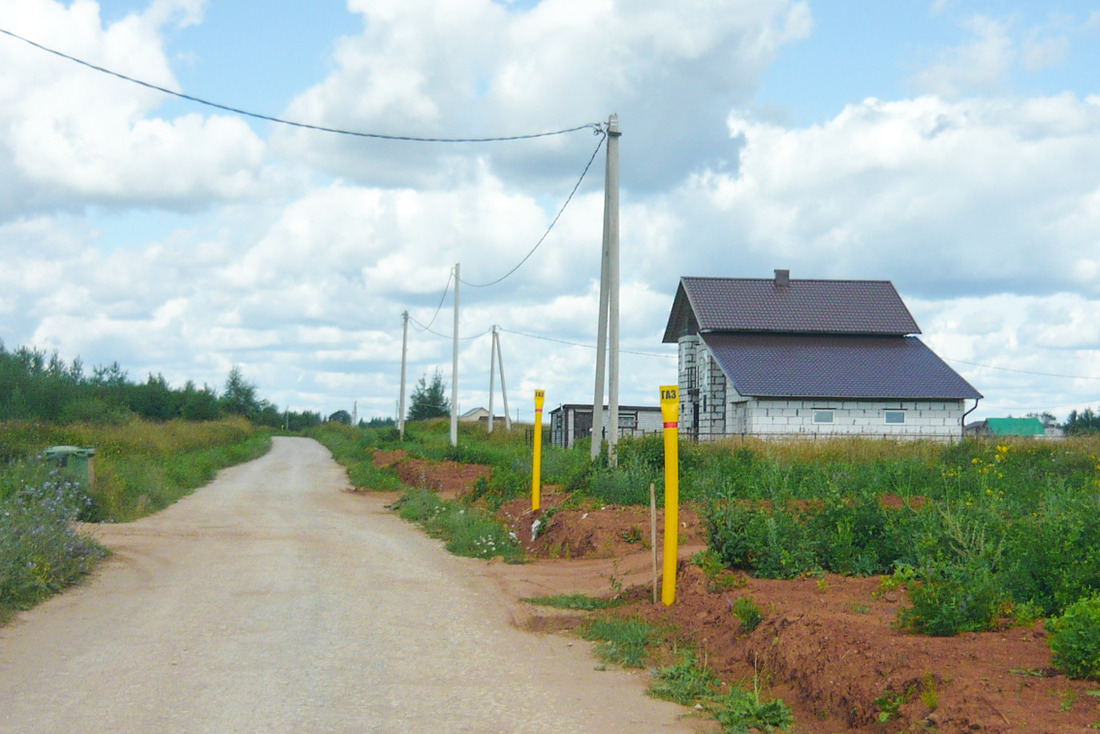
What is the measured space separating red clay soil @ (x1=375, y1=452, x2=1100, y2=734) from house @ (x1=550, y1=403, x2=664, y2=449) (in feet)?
123

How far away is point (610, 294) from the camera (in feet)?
62.7

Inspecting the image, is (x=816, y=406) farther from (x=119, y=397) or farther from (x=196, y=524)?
(x=119, y=397)

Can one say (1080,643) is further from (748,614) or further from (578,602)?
(578,602)

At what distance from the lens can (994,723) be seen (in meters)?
4.90

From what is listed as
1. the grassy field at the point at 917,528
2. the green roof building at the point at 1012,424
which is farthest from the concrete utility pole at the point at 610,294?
the green roof building at the point at 1012,424

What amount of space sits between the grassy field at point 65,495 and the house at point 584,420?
17203mm

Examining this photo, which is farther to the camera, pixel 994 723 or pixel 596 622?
pixel 596 622

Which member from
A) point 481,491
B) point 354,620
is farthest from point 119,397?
point 354,620

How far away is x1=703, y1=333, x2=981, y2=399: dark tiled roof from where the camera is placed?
121 ft

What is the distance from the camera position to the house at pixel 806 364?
3666 centimetres

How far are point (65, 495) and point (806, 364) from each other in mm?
29405

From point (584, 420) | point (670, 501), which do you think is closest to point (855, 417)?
point (584, 420)

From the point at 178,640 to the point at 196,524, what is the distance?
9.49 metres

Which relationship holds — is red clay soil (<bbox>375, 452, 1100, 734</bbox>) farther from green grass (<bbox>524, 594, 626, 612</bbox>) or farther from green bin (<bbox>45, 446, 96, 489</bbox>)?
green bin (<bbox>45, 446, 96, 489</bbox>)
